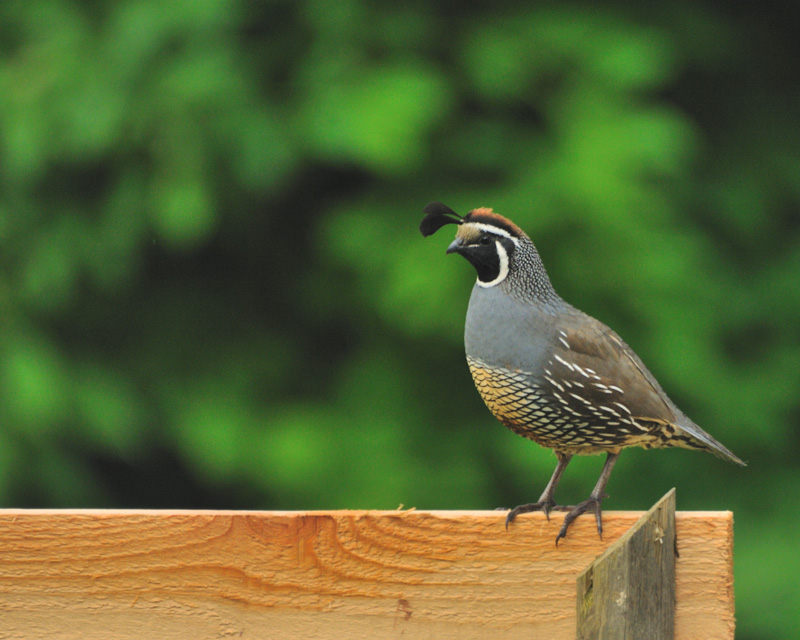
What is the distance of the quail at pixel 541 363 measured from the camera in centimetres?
208

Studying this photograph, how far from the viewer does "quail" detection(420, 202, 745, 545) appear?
2.08 m

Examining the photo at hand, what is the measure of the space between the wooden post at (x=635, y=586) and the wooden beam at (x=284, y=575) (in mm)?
169

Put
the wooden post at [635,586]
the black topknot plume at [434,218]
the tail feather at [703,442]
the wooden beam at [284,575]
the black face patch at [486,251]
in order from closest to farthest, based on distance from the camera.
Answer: the wooden post at [635,586] < the wooden beam at [284,575] < the black topknot plume at [434,218] < the black face patch at [486,251] < the tail feather at [703,442]

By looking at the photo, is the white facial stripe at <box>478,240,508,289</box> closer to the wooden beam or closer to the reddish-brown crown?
the reddish-brown crown

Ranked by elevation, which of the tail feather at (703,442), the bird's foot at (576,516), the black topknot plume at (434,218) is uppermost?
the black topknot plume at (434,218)

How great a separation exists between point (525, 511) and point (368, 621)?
362mm

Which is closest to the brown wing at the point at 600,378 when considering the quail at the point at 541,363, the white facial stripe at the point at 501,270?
the quail at the point at 541,363

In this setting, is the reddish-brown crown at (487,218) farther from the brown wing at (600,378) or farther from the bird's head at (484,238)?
the brown wing at (600,378)

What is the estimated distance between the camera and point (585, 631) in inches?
58.0

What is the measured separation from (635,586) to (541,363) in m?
0.72

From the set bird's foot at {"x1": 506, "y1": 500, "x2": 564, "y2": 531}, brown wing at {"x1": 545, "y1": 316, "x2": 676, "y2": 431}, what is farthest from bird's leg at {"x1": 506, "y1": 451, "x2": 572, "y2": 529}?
brown wing at {"x1": 545, "y1": 316, "x2": 676, "y2": 431}

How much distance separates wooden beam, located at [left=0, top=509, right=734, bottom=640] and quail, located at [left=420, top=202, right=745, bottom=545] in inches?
13.7

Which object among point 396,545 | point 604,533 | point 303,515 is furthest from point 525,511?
point 303,515

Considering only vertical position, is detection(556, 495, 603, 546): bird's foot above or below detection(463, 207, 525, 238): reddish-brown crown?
below
